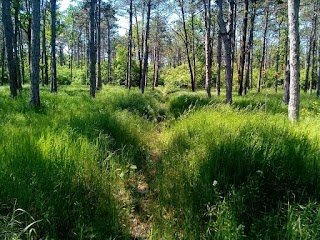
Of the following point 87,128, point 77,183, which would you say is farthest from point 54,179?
point 87,128

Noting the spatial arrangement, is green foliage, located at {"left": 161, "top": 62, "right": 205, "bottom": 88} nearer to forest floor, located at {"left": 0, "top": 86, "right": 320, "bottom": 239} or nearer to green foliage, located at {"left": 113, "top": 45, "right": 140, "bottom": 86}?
green foliage, located at {"left": 113, "top": 45, "right": 140, "bottom": 86}

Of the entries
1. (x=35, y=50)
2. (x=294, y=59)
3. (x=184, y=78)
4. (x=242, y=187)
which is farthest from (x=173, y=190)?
(x=184, y=78)

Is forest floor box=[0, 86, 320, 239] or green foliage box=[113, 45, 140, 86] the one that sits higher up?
green foliage box=[113, 45, 140, 86]

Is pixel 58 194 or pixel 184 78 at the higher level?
pixel 184 78

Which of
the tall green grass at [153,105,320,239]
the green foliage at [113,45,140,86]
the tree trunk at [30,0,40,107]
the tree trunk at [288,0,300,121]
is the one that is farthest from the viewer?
the green foliage at [113,45,140,86]

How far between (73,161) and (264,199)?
2.39 metres

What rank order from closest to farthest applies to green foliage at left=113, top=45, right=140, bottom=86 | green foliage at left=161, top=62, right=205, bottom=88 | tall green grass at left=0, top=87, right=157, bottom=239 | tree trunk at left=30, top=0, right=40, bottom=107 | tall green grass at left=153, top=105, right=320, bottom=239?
tall green grass at left=0, top=87, right=157, bottom=239
tall green grass at left=153, top=105, right=320, bottom=239
tree trunk at left=30, top=0, right=40, bottom=107
green foliage at left=161, top=62, right=205, bottom=88
green foliage at left=113, top=45, right=140, bottom=86

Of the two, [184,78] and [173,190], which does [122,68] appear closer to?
[184,78]

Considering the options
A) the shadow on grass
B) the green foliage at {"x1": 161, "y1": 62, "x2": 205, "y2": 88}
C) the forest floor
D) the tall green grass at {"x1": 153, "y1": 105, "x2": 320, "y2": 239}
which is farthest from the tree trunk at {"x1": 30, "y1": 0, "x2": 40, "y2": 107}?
the green foliage at {"x1": 161, "y1": 62, "x2": 205, "y2": 88}

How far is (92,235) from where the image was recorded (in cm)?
270

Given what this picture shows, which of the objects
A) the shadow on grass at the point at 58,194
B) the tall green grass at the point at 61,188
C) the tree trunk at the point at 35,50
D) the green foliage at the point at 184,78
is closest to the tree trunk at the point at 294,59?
the tall green grass at the point at 61,188

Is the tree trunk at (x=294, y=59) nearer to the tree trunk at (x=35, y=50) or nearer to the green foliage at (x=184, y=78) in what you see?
the tree trunk at (x=35, y=50)

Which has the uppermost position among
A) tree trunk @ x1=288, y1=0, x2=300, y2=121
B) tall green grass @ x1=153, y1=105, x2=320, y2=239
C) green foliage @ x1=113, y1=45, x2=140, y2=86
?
green foliage @ x1=113, y1=45, x2=140, y2=86

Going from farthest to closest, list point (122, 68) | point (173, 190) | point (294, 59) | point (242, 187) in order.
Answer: point (122, 68), point (294, 59), point (173, 190), point (242, 187)
